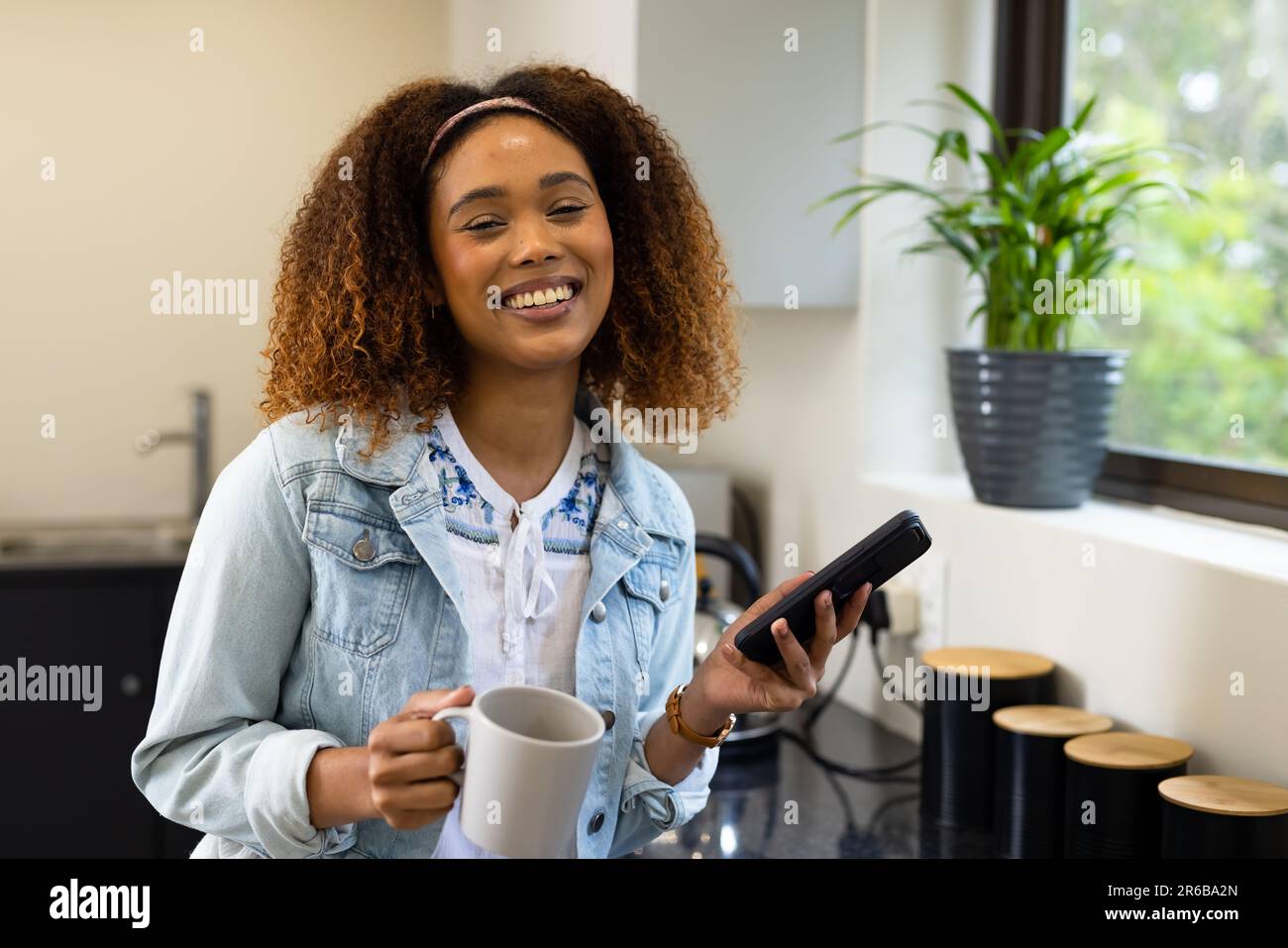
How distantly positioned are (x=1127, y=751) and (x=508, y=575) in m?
0.57

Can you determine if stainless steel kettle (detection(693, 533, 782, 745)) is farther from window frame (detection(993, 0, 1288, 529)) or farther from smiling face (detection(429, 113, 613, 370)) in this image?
smiling face (detection(429, 113, 613, 370))

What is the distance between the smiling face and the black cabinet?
1300 mm

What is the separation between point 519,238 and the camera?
0.78m

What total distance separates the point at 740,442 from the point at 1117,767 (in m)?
1.00

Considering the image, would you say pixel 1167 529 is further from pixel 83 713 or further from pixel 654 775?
pixel 83 713

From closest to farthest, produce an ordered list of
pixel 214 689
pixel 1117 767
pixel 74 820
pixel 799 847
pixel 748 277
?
1. pixel 214 689
2. pixel 1117 767
3. pixel 799 847
4. pixel 748 277
5. pixel 74 820

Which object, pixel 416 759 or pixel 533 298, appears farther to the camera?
pixel 533 298

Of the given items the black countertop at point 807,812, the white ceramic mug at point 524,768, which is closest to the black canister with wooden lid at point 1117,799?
the black countertop at point 807,812

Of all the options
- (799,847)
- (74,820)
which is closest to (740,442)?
(799,847)

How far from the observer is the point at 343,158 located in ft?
2.81

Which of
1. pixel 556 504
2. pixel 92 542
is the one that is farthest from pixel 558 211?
pixel 92 542

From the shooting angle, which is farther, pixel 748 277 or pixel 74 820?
pixel 74 820

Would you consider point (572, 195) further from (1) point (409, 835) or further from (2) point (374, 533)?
(1) point (409, 835)
